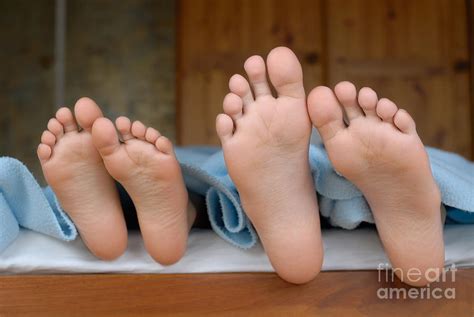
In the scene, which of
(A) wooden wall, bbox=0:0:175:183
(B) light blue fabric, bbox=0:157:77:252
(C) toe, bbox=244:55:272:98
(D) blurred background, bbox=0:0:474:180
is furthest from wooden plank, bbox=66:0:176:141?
(C) toe, bbox=244:55:272:98

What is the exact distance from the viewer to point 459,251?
78 cm

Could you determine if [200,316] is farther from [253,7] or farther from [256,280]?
[253,7]

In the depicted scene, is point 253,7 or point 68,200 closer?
point 68,200

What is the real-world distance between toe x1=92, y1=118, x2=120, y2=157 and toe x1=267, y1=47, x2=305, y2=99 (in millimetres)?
188

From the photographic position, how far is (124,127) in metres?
0.71

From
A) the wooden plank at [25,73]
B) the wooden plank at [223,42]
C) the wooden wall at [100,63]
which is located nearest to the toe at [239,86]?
the wooden plank at [223,42]

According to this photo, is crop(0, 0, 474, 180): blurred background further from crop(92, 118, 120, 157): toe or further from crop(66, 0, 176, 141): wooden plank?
crop(92, 118, 120, 157): toe

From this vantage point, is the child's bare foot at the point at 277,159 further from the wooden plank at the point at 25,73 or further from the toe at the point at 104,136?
the wooden plank at the point at 25,73

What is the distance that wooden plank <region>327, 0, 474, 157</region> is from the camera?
2.49 meters

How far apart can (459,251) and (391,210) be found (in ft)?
0.46

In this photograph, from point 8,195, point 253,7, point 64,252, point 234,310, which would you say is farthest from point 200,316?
point 253,7

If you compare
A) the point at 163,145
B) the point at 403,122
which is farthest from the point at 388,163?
the point at 163,145

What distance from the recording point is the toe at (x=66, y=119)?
73cm

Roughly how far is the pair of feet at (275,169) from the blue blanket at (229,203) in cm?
3
